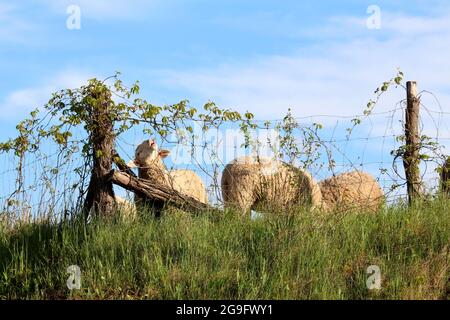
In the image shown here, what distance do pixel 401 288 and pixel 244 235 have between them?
2.26 m

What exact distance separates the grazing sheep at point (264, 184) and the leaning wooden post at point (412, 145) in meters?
1.62

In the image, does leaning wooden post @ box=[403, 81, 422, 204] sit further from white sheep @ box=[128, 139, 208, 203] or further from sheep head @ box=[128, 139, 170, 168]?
sheep head @ box=[128, 139, 170, 168]

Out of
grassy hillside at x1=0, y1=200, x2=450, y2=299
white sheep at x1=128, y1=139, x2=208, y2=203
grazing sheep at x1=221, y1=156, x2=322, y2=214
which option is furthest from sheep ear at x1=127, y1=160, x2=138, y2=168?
grazing sheep at x1=221, y1=156, x2=322, y2=214

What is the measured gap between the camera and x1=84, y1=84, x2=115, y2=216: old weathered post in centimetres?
1174

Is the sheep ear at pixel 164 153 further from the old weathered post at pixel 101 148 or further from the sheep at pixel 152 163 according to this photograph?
the old weathered post at pixel 101 148

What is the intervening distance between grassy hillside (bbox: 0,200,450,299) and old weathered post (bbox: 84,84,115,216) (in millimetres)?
842

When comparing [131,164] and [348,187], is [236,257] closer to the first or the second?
[131,164]

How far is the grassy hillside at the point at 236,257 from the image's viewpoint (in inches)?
364

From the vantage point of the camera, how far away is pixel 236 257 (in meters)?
9.70

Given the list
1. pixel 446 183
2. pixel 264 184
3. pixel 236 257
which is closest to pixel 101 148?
pixel 264 184

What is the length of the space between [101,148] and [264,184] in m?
3.09
